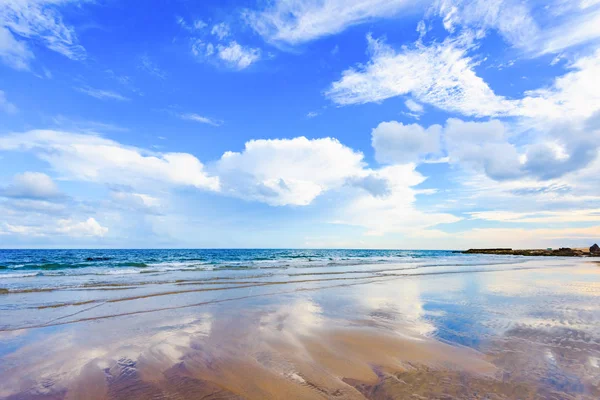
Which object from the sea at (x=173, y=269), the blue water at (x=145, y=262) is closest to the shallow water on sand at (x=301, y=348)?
the sea at (x=173, y=269)

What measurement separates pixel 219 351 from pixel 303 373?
7.59 ft

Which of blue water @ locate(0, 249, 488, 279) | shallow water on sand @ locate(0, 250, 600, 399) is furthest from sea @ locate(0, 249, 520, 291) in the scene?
shallow water on sand @ locate(0, 250, 600, 399)

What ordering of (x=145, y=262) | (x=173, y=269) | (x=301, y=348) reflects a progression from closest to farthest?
1. (x=301, y=348)
2. (x=173, y=269)
3. (x=145, y=262)

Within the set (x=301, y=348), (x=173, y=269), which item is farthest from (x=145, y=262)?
(x=301, y=348)

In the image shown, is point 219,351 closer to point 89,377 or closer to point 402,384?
point 89,377

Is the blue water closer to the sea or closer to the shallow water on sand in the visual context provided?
the sea

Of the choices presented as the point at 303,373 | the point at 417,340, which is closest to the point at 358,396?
the point at 303,373

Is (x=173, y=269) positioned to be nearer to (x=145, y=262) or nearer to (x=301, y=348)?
(x=145, y=262)

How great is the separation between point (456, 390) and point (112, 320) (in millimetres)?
9751

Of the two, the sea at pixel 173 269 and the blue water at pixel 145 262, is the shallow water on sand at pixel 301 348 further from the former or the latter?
the blue water at pixel 145 262

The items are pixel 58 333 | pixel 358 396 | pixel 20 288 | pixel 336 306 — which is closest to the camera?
pixel 358 396

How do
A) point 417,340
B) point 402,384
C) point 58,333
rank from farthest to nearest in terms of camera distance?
point 58,333
point 417,340
point 402,384

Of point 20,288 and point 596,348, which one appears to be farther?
point 20,288

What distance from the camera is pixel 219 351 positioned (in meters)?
7.12
